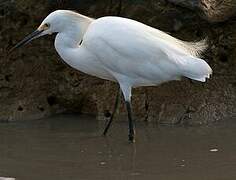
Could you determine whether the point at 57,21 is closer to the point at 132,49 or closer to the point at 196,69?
the point at 132,49

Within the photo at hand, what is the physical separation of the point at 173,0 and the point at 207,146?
1516mm

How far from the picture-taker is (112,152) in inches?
219

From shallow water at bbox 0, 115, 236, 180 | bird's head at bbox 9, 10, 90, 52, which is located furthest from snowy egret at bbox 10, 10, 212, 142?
shallow water at bbox 0, 115, 236, 180

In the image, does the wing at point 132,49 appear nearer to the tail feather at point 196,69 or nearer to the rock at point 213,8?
the tail feather at point 196,69

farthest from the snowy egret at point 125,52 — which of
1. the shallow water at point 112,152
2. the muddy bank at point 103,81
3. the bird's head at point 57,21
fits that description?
the muddy bank at point 103,81

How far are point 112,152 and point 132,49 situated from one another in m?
0.94

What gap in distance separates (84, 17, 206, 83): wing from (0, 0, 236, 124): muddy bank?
616 mm

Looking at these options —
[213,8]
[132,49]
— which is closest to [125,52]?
[132,49]

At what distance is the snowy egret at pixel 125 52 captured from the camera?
5.86m

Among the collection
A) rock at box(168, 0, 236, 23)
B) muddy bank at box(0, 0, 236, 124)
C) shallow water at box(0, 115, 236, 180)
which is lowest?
shallow water at box(0, 115, 236, 180)

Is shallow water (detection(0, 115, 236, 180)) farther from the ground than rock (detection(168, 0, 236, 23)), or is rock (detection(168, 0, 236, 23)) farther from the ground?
rock (detection(168, 0, 236, 23))

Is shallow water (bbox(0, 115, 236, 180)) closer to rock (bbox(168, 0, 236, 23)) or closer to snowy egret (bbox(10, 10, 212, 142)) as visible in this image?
snowy egret (bbox(10, 10, 212, 142))

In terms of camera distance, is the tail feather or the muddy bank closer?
the tail feather

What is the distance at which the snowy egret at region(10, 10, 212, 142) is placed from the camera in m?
5.86
